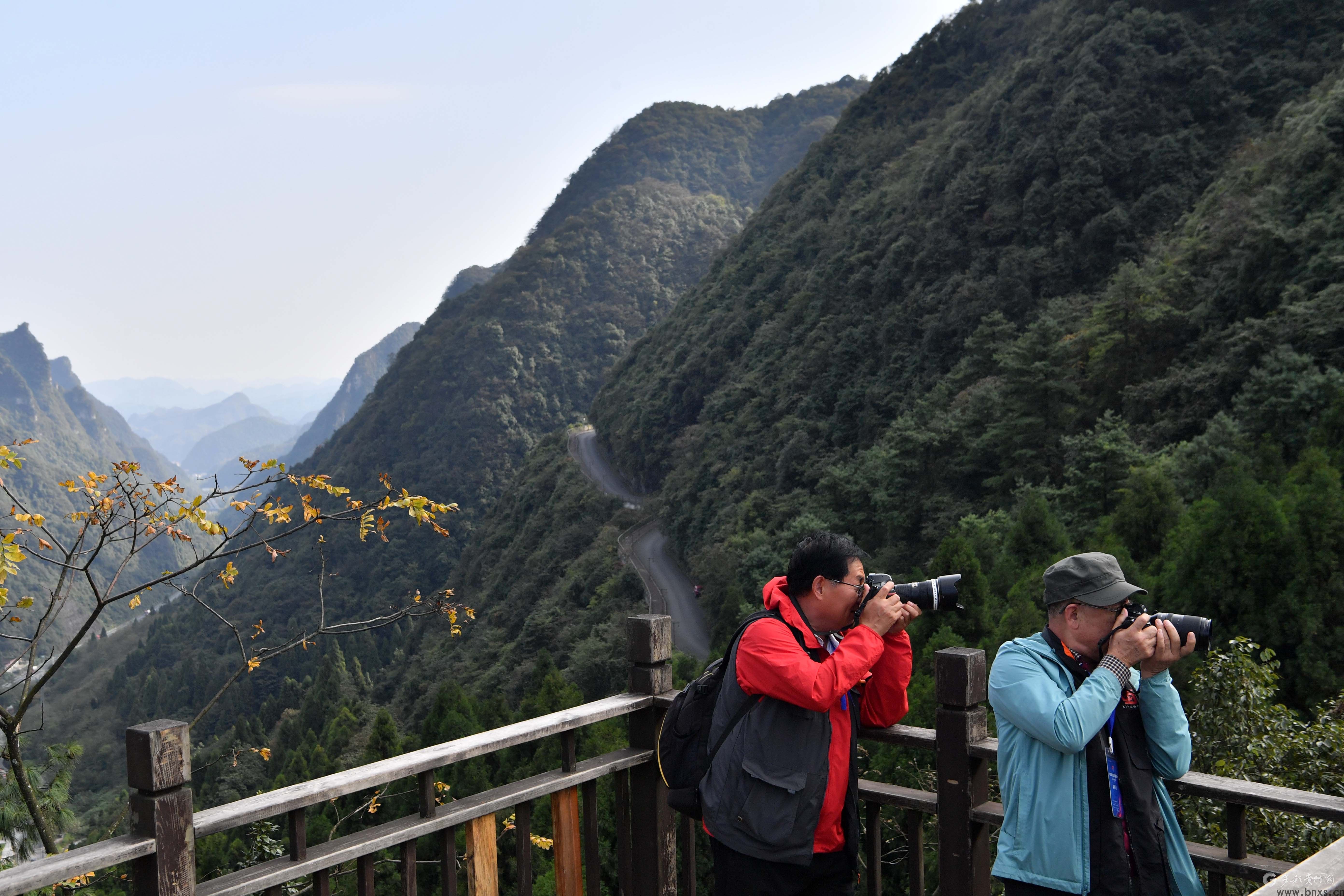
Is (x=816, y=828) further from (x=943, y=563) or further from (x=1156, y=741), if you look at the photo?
(x=943, y=563)

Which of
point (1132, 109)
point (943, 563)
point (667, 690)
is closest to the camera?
point (667, 690)

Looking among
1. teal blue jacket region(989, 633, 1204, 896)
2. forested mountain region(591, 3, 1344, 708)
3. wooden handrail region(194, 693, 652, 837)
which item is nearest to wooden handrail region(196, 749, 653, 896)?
wooden handrail region(194, 693, 652, 837)

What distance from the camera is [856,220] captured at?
3750cm

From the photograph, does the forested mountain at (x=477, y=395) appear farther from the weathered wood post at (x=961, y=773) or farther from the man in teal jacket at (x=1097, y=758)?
the man in teal jacket at (x=1097, y=758)

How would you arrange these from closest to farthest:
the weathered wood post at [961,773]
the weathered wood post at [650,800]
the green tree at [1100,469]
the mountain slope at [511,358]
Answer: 1. the weathered wood post at [961,773]
2. the weathered wood post at [650,800]
3. the green tree at [1100,469]
4. the mountain slope at [511,358]

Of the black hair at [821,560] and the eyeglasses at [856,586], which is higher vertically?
the black hair at [821,560]

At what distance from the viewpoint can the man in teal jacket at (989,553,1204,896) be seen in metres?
1.97

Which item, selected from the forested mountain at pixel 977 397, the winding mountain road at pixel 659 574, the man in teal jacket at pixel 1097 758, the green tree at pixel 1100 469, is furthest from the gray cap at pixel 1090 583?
the winding mountain road at pixel 659 574

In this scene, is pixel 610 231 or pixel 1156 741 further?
A: pixel 610 231

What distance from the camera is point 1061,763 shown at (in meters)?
2.05

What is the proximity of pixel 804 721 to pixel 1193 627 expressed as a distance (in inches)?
36.2

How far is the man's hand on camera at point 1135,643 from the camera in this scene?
6.42 ft

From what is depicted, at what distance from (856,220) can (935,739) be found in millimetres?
37398

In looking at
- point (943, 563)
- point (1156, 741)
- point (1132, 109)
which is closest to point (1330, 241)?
point (943, 563)
